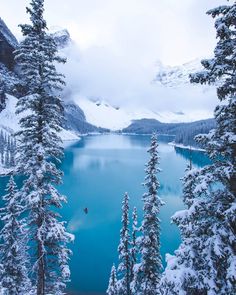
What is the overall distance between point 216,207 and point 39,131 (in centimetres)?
1036

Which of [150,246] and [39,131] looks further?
[150,246]

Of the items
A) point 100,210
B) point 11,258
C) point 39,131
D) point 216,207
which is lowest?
point 100,210

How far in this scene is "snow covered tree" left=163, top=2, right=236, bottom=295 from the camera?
8.73 metres

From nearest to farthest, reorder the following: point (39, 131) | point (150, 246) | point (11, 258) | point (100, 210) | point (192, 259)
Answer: point (192, 259), point (39, 131), point (11, 258), point (150, 246), point (100, 210)

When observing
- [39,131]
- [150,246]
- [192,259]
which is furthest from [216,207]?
[150,246]

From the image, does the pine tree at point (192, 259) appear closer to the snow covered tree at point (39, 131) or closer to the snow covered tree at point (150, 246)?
the snow covered tree at point (39, 131)

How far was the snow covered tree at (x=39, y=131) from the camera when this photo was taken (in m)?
14.8

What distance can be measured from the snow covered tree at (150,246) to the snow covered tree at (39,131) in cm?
1065

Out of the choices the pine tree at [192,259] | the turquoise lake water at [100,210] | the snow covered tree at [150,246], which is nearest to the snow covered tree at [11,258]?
the snow covered tree at [150,246]

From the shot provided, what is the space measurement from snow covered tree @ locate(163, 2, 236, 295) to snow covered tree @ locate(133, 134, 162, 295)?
48.9ft

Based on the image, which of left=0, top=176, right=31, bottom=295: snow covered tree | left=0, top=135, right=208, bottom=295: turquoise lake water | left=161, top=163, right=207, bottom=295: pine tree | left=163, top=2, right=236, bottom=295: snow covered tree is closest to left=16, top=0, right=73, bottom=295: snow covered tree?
left=161, top=163, right=207, bottom=295: pine tree

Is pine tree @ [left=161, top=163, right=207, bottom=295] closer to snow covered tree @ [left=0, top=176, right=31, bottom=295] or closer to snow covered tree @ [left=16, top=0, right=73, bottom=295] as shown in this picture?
snow covered tree @ [left=16, top=0, right=73, bottom=295]

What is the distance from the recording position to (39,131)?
50.3ft

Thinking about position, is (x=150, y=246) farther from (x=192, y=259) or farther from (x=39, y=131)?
(x=192, y=259)
